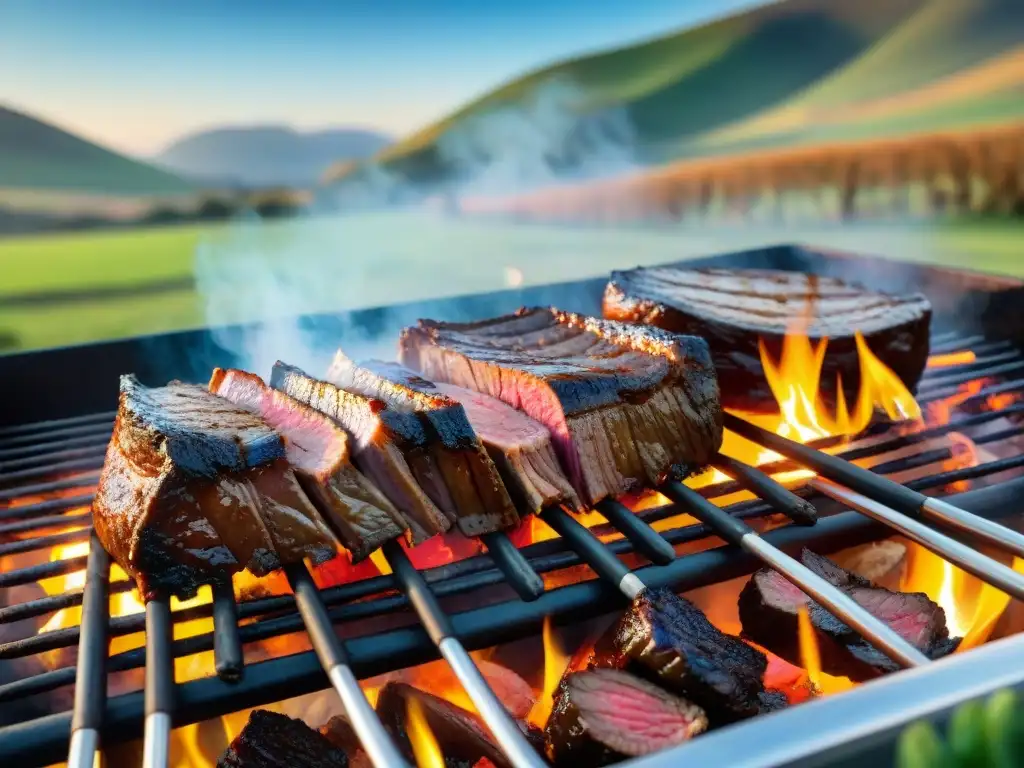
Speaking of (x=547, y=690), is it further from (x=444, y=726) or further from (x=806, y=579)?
(x=806, y=579)

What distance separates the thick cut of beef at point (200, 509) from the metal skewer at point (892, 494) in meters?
1.48

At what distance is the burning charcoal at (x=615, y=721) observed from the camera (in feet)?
5.28

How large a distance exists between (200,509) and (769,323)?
7.41 feet

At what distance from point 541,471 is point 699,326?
1157 millimetres

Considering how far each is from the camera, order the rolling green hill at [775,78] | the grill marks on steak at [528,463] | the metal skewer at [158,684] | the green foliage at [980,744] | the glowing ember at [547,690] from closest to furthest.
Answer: the green foliage at [980,744] → the metal skewer at [158,684] → the glowing ember at [547,690] → the grill marks on steak at [528,463] → the rolling green hill at [775,78]

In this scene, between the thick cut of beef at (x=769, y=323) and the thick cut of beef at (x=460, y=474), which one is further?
the thick cut of beef at (x=769, y=323)

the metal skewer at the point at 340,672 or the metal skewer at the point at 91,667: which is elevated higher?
the metal skewer at the point at 91,667

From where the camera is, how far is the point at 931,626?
2.10 m

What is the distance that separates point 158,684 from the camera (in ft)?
5.32

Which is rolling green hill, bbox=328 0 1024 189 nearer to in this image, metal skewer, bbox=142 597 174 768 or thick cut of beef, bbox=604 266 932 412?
thick cut of beef, bbox=604 266 932 412

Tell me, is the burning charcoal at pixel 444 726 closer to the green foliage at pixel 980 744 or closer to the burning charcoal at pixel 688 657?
the burning charcoal at pixel 688 657

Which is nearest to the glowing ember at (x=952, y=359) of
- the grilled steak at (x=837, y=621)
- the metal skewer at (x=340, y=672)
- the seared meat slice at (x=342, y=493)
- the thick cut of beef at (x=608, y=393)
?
the thick cut of beef at (x=608, y=393)

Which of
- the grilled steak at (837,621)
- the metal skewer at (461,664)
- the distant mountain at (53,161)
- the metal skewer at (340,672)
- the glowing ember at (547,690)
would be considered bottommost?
the glowing ember at (547,690)

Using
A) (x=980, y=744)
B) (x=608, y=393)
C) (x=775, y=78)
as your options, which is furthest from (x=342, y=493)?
(x=775, y=78)
